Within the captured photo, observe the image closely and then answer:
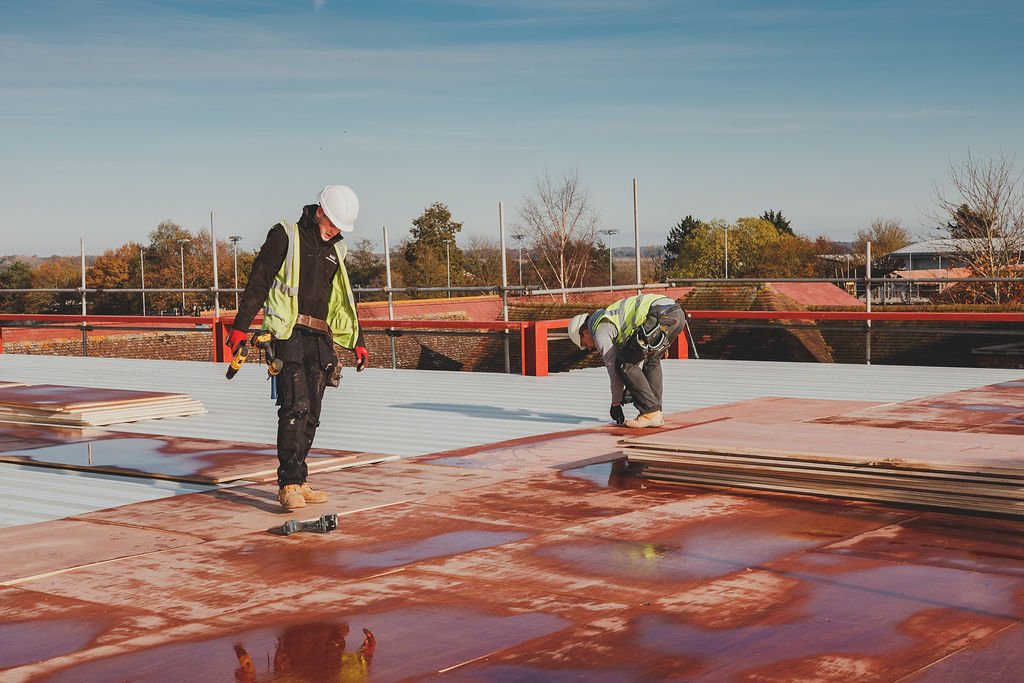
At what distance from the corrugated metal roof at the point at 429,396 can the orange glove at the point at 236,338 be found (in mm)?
1792

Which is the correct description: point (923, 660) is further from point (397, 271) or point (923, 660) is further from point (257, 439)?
point (397, 271)

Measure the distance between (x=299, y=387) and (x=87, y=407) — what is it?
15.0 ft

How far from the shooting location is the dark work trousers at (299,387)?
6.04 metres

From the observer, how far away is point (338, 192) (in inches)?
237

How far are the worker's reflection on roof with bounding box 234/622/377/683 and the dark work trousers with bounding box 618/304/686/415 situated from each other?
4831 mm

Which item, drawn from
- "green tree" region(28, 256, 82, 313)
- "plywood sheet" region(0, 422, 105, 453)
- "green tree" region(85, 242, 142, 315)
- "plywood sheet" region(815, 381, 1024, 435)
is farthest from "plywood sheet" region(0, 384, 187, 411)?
"green tree" region(85, 242, 142, 315)

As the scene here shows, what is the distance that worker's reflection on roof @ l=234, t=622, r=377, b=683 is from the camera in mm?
3711

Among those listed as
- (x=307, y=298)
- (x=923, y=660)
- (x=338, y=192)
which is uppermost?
(x=338, y=192)

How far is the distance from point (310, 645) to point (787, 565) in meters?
2.11

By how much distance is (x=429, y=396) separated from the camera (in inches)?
486

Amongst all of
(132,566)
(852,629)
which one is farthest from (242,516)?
(852,629)

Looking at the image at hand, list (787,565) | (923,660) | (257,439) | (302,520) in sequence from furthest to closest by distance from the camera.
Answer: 1. (257,439)
2. (302,520)
3. (787,565)
4. (923,660)

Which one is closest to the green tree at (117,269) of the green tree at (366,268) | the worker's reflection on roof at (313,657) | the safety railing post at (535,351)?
the green tree at (366,268)

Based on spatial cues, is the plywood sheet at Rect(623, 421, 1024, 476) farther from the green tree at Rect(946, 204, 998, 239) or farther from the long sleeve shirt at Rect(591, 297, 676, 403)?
the green tree at Rect(946, 204, 998, 239)
